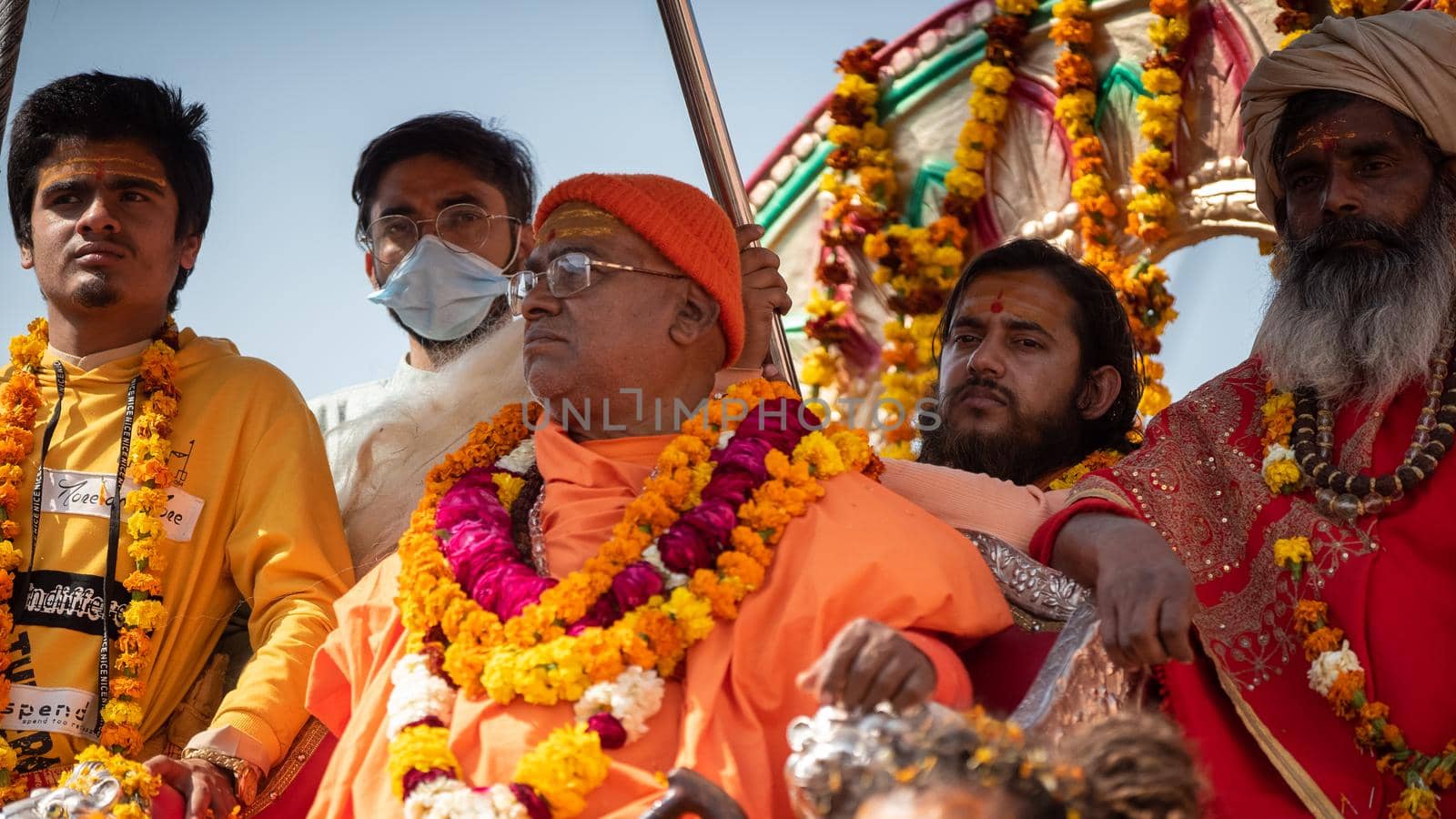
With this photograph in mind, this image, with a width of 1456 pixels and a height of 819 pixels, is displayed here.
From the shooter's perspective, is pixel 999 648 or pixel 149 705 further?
pixel 149 705

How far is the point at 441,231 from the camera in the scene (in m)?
4.86

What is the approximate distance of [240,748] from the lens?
3.34 m

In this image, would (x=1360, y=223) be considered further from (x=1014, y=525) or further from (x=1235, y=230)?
(x=1235, y=230)

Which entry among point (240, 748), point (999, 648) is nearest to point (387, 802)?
point (240, 748)

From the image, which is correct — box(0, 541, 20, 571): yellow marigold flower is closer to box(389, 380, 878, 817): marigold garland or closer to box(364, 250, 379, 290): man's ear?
box(389, 380, 878, 817): marigold garland

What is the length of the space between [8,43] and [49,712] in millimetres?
1456

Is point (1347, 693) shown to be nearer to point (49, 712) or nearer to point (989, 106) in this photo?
point (49, 712)

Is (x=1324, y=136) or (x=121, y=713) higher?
(x=1324, y=136)

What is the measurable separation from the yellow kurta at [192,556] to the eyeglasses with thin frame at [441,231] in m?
0.92

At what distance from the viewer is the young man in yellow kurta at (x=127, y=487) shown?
350 cm

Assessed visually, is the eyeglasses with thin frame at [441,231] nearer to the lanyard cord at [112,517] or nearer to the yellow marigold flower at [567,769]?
the lanyard cord at [112,517]

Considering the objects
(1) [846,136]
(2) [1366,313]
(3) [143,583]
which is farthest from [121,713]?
(1) [846,136]

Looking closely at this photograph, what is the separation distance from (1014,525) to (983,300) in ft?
3.73

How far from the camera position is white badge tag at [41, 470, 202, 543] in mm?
3723
